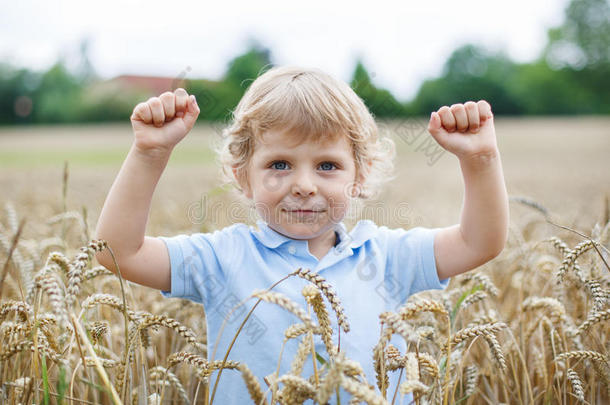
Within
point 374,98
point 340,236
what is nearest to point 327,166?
point 340,236

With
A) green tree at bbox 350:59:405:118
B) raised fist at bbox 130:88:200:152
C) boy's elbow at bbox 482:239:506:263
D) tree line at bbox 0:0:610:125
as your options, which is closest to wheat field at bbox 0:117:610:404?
boy's elbow at bbox 482:239:506:263

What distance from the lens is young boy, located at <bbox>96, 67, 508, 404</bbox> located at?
1528 millimetres

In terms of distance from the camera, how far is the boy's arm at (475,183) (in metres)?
1.55

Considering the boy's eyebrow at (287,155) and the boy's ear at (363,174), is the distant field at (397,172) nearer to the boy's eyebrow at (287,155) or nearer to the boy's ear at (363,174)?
the boy's ear at (363,174)

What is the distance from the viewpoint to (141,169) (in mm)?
1482

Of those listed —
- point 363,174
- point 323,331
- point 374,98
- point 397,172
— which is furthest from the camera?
point 397,172

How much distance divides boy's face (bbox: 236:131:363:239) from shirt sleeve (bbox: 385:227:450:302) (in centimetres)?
25

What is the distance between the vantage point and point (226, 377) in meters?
1.69

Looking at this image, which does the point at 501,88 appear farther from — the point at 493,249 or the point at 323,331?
the point at 323,331

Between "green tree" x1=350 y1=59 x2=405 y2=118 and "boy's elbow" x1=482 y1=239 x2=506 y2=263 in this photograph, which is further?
"green tree" x1=350 y1=59 x2=405 y2=118

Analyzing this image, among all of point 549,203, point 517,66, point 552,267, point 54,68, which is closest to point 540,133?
point 549,203

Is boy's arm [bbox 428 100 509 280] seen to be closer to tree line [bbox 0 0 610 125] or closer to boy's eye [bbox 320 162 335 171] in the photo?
boy's eye [bbox 320 162 335 171]

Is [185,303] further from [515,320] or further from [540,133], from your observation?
[540,133]

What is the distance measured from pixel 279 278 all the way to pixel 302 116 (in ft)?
1.71
